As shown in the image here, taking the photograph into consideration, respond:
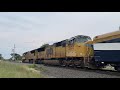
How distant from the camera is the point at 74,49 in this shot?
1121 inches

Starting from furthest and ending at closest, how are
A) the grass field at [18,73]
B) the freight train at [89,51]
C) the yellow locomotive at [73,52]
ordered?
the yellow locomotive at [73,52] < the freight train at [89,51] < the grass field at [18,73]

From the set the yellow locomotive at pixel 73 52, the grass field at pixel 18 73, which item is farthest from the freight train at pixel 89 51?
the grass field at pixel 18 73

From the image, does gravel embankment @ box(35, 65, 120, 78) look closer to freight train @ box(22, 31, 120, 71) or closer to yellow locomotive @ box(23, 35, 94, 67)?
freight train @ box(22, 31, 120, 71)

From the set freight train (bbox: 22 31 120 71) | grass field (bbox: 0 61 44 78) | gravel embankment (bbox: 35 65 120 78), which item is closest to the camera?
grass field (bbox: 0 61 44 78)

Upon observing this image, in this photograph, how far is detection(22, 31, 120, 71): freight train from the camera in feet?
67.6

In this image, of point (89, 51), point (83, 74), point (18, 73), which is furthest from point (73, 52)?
point (18, 73)

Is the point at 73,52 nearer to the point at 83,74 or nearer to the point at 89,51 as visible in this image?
the point at 89,51

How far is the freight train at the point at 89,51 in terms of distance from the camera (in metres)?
20.6

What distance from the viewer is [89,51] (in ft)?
83.4

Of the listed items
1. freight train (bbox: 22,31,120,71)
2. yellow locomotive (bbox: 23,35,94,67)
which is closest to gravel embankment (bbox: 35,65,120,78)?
freight train (bbox: 22,31,120,71)

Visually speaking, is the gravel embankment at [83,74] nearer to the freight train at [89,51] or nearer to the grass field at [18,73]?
the grass field at [18,73]

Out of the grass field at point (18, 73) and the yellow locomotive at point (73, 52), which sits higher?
the yellow locomotive at point (73, 52)

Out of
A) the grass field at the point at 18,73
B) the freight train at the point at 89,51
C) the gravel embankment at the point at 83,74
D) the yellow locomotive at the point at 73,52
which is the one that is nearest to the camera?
the grass field at the point at 18,73
